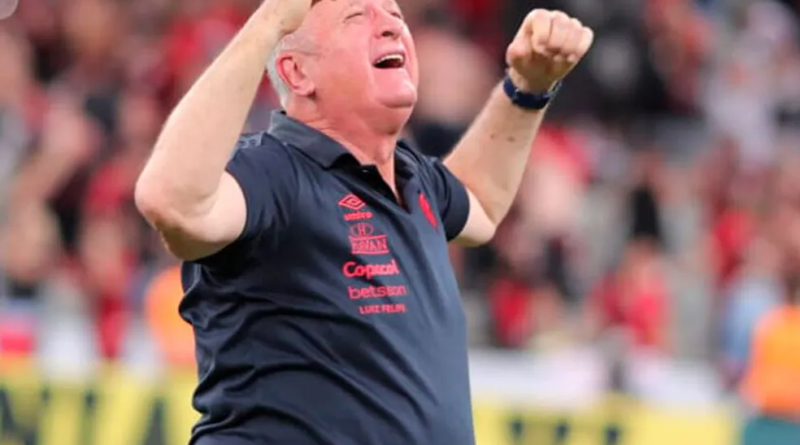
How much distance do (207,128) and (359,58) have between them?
606mm

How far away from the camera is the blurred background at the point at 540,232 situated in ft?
29.7

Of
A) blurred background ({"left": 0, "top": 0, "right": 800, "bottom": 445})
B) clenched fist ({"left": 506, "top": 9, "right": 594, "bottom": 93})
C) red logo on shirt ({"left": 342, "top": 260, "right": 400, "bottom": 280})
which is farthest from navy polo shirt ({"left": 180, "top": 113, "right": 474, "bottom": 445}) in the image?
blurred background ({"left": 0, "top": 0, "right": 800, "bottom": 445})

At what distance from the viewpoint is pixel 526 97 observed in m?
4.97

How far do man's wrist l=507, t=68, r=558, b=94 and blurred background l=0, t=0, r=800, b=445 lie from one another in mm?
3874

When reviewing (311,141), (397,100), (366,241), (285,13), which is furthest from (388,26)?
(366,241)

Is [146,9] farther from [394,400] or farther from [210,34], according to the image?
[394,400]

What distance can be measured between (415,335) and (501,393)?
5.07 m

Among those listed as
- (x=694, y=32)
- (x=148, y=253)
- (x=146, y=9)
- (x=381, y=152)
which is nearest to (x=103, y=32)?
(x=146, y=9)

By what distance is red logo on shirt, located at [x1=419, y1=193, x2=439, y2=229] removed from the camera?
4473mm

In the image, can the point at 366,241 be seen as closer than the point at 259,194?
No

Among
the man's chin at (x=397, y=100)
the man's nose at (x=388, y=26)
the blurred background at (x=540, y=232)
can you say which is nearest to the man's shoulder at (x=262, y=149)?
the man's chin at (x=397, y=100)

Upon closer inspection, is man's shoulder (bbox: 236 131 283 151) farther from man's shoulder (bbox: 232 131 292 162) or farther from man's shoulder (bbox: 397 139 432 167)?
man's shoulder (bbox: 397 139 432 167)

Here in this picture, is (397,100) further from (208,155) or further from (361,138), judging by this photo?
(208,155)

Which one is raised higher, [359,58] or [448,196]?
[359,58]
